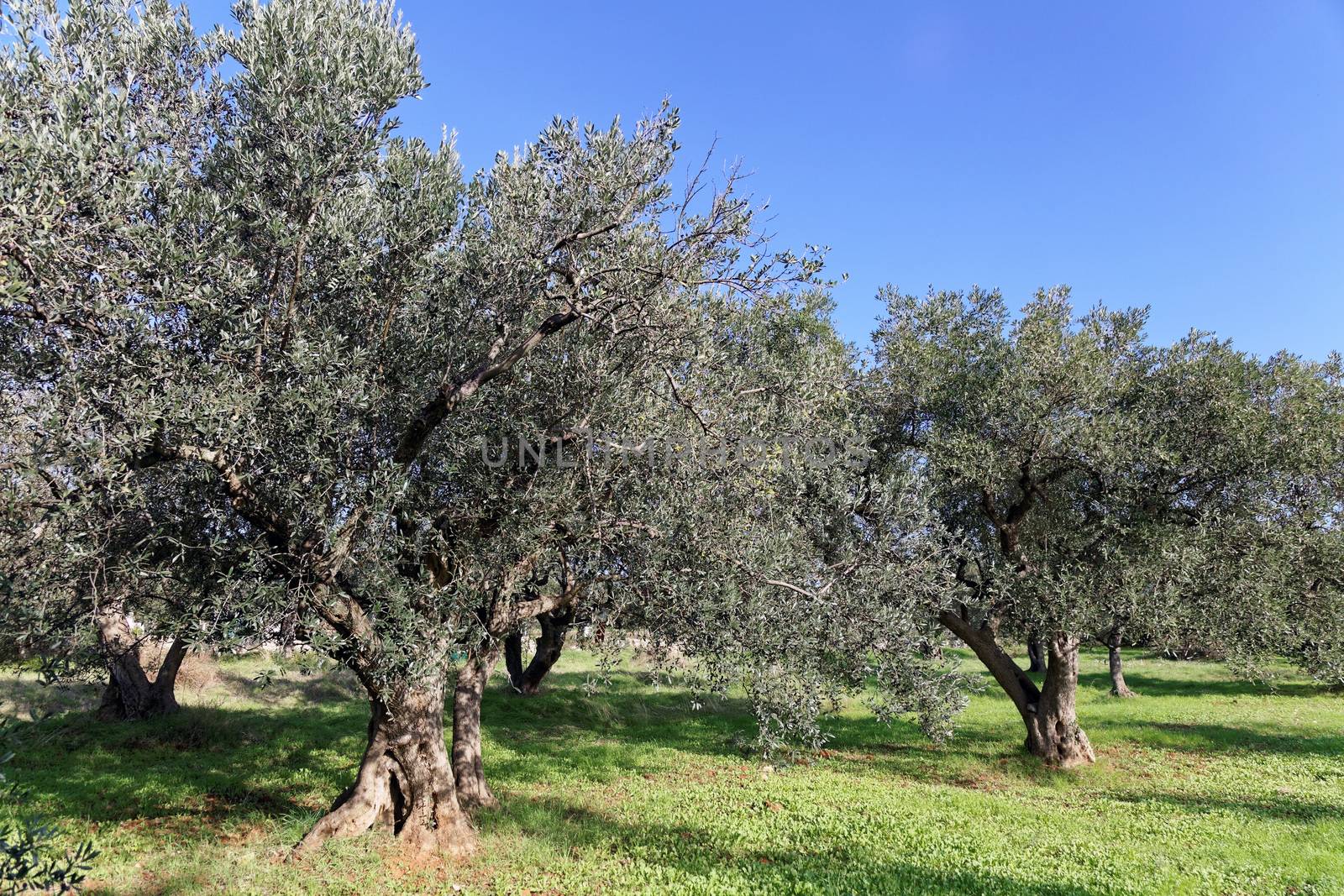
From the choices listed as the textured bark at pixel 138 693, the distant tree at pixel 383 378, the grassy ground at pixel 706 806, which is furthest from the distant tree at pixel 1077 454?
the textured bark at pixel 138 693

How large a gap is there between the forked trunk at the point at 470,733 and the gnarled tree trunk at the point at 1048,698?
1245 centimetres

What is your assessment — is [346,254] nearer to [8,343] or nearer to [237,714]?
[8,343]

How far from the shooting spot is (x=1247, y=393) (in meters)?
18.1

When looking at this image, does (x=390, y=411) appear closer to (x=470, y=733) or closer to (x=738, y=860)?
(x=470, y=733)

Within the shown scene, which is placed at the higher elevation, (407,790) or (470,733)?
(470,733)

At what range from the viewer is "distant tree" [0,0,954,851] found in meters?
7.41

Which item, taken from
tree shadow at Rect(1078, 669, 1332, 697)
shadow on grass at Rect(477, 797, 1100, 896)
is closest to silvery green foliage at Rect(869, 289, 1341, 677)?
shadow on grass at Rect(477, 797, 1100, 896)

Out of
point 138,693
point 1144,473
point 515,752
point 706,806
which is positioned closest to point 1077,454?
point 1144,473

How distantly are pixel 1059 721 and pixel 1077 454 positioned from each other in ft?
28.2

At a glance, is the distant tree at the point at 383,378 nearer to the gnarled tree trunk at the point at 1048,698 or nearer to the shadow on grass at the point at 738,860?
the shadow on grass at the point at 738,860

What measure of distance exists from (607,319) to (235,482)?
5.06 m

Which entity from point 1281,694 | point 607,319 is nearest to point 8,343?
point 607,319

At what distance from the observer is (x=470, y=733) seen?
1458 centimetres

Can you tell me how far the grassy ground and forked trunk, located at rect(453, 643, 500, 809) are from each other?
746mm
